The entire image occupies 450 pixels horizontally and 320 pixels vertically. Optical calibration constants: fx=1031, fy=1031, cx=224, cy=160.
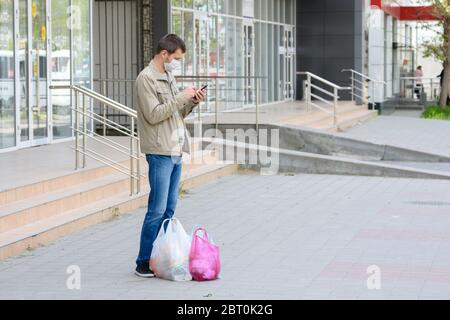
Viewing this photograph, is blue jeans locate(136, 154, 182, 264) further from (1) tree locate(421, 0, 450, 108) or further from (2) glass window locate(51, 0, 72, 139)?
(1) tree locate(421, 0, 450, 108)

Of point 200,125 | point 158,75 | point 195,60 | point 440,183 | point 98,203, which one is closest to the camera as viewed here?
point 158,75

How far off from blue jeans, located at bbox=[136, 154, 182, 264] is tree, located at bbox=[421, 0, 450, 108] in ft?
86.3

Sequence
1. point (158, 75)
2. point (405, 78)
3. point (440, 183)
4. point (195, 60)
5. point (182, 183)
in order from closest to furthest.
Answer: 1. point (158, 75)
2. point (182, 183)
3. point (440, 183)
4. point (195, 60)
5. point (405, 78)

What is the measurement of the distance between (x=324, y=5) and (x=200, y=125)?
17499 millimetres

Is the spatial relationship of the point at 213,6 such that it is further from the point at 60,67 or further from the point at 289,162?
the point at 289,162

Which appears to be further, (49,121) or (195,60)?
(195,60)

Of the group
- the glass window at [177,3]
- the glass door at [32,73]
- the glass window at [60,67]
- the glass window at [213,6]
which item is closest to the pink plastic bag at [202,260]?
the glass door at [32,73]

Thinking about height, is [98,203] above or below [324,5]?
below

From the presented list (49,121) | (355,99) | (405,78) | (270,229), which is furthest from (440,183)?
(405,78)

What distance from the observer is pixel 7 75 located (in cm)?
1528

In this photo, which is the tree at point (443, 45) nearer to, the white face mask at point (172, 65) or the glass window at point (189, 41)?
the glass window at point (189, 41)

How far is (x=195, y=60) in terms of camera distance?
78.0ft

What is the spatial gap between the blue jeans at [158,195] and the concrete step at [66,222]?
62.2 inches
